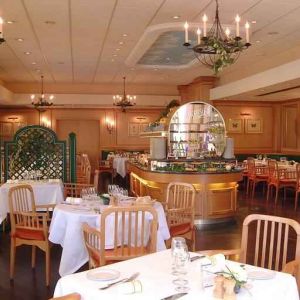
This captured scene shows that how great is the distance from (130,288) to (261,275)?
0.78 meters

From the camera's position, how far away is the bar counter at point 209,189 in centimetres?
768

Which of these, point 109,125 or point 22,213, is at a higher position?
point 109,125

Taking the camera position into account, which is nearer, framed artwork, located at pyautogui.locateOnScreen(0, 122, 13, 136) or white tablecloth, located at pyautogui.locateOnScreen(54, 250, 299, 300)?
white tablecloth, located at pyautogui.locateOnScreen(54, 250, 299, 300)

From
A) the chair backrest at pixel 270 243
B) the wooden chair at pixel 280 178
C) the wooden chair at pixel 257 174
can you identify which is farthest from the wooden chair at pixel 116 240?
the wooden chair at pixel 257 174

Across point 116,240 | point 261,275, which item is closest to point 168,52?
point 116,240

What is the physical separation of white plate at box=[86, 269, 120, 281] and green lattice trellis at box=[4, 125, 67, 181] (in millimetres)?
5263

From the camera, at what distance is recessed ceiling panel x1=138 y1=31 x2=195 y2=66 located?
846cm

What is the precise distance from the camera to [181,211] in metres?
5.00

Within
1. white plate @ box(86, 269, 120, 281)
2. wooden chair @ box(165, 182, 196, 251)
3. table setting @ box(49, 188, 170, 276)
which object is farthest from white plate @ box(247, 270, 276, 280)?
wooden chair @ box(165, 182, 196, 251)

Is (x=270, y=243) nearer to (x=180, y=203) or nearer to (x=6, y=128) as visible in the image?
(x=180, y=203)

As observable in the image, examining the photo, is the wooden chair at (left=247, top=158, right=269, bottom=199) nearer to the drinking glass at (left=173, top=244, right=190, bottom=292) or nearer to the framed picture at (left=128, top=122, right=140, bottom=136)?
the framed picture at (left=128, top=122, right=140, bottom=136)

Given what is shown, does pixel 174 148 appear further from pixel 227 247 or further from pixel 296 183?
pixel 227 247

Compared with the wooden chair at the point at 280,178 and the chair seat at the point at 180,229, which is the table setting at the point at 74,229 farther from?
the wooden chair at the point at 280,178

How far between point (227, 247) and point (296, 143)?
9.67 metres
